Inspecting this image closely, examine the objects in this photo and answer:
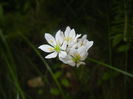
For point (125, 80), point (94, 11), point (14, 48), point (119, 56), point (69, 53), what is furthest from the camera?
point (14, 48)

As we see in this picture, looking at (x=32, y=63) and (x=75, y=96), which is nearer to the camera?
(x=75, y=96)

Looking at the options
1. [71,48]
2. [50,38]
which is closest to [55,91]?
[50,38]

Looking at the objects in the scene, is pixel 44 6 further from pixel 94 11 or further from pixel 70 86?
pixel 70 86

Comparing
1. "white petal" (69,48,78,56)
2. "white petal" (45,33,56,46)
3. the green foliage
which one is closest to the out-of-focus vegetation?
the green foliage

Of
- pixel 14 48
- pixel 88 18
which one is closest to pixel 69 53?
pixel 88 18

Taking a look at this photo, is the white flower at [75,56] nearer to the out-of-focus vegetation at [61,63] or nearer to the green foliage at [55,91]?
the out-of-focus vegetation at [61,63]
